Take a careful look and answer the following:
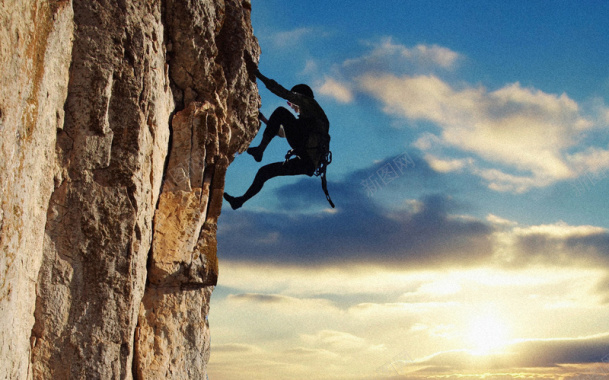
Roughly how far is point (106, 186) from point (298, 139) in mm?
4571

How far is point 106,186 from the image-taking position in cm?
496

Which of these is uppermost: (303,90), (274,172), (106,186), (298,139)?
(303,90)

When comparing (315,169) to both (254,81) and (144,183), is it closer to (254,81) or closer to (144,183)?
(254,81)

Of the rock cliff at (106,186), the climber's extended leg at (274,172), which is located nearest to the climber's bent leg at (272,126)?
the climber's extended leg at (274,172)

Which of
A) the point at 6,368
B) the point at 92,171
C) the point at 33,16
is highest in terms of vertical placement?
the point at 33,16

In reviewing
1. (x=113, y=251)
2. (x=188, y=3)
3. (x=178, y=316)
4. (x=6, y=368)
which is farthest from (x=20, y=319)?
(x=188, y=3)

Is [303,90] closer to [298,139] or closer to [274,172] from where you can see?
[298,139]

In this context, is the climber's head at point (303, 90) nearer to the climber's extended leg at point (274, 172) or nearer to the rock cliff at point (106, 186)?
the climber's extended leg at point (274, 172)

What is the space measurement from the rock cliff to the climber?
209cm

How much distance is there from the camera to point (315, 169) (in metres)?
9.41

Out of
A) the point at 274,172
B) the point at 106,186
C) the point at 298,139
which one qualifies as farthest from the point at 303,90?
the point at 106,186

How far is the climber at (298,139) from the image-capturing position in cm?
888

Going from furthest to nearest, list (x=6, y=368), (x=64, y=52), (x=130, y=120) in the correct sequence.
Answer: (x=130, y=120) < (x=64, y=52) < (x=6, y=368)

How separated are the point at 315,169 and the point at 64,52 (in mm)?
5184
